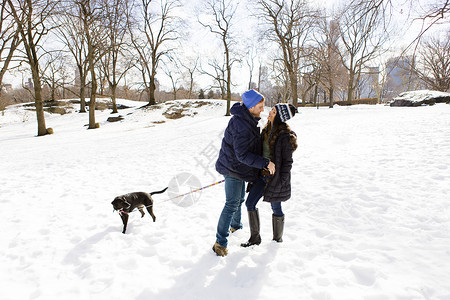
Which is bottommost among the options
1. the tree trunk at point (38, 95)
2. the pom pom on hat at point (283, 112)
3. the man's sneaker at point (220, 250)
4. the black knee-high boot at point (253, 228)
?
the man's sneaker at point (220, 250)

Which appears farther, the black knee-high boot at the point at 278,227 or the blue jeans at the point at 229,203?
the black knee-high boot at the point at 278,227

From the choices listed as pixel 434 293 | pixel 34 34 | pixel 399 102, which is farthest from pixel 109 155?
pixel 399 102

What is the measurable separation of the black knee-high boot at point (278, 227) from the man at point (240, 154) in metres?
0.55

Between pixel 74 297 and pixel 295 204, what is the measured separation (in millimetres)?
3500

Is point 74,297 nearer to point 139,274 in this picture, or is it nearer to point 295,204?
point 139,274

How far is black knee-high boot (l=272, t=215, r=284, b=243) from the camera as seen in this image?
113 inches

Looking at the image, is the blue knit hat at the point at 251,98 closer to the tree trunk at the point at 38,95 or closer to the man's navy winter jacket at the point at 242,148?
the man's navy winter jacket at the point at 242,148

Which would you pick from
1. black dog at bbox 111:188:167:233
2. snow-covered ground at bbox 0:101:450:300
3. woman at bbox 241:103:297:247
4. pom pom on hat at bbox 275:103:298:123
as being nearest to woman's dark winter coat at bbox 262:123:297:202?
woman at bbox 241:103:297:247

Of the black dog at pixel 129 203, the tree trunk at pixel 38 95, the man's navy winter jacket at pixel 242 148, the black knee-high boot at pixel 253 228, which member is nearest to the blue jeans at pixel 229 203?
the man's navy winter jacket at pixel 242 148

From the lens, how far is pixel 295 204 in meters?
4.18

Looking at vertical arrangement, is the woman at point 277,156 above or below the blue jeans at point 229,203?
above

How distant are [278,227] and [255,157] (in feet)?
3.75

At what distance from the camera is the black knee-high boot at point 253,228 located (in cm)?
289

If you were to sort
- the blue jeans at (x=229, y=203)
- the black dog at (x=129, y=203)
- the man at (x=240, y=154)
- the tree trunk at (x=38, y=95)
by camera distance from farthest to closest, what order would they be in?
the tree trunk at (x=38, y=95) < the black dog at (x=129, y=203) < the blue jeans at (x=229, y=203) < the man at (x=240, y=154)
